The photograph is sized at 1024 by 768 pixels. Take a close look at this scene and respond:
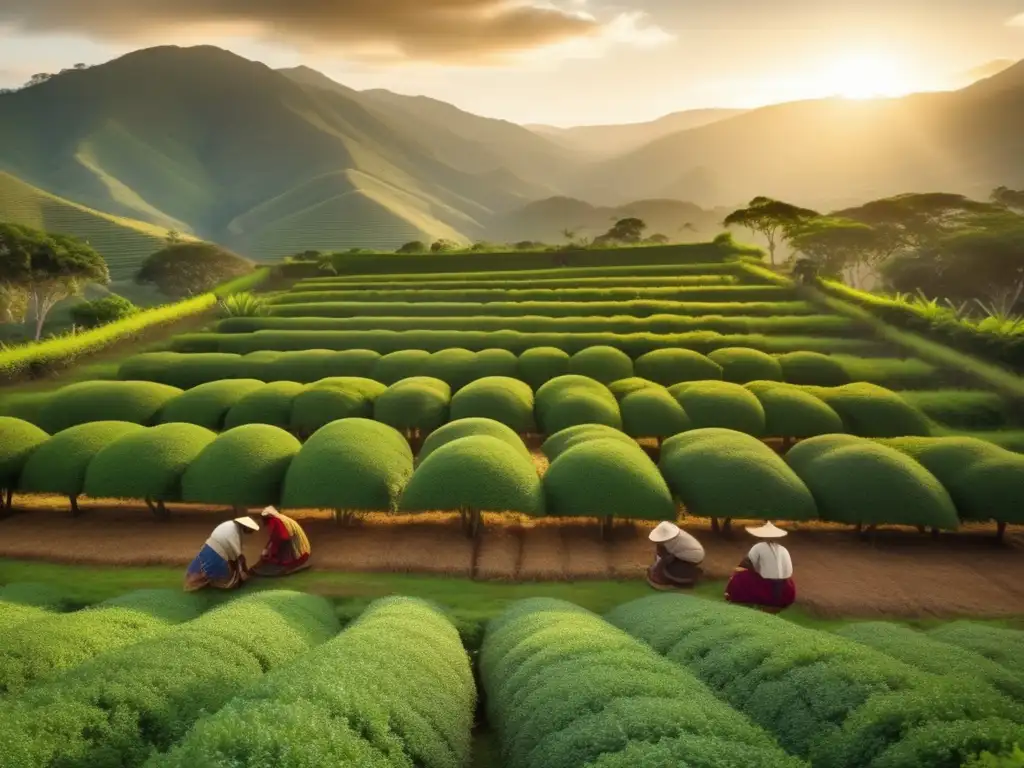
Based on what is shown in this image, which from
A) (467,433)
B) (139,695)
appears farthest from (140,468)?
(139,695)

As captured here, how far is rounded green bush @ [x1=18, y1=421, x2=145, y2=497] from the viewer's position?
20.5m

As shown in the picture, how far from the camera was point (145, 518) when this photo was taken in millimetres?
21641

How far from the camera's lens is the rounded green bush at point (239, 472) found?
19.7m

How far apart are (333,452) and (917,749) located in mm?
17394

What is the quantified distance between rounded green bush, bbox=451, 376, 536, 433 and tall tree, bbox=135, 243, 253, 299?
77126mm

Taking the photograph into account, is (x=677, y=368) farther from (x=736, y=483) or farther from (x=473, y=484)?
(x=473, y=484)

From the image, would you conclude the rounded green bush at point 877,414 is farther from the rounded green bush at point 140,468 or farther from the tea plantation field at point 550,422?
the rounded green bush at point 140,468

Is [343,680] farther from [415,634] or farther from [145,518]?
[145,518]

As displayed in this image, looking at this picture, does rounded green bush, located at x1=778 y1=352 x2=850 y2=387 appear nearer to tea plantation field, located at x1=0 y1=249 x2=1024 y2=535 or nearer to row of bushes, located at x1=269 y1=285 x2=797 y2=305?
tea plantation field, located at x1=0 y1=249 x2=1024 y2=535

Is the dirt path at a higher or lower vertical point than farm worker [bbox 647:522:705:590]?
lower

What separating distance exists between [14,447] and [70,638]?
1536cm

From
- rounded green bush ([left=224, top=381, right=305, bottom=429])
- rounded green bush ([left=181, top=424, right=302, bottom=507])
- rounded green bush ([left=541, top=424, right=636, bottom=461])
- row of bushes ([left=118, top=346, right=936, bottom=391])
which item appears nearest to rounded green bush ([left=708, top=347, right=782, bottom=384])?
row of bushes ([left=118, top=346, right=936, bottom=391])

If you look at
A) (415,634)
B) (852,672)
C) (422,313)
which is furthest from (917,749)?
(422,313)

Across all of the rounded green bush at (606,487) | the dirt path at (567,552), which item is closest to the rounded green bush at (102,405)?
the dirt path at (567,552)
